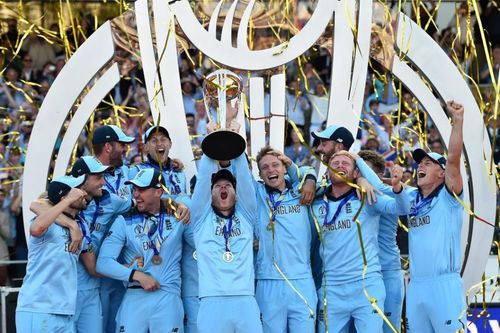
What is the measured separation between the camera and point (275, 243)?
34.3 feet

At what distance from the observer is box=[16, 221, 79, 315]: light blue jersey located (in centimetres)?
989

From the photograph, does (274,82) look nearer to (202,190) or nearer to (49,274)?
(202,190)

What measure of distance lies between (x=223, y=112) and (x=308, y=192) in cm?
92

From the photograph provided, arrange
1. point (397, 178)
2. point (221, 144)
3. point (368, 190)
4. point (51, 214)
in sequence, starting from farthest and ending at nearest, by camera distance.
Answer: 1. point (368, 190)
2. point (397, 178)
3. point (221, 144)
4. point (51, 214)

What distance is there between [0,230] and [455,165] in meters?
5.05

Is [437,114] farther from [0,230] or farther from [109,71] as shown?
[0,230]

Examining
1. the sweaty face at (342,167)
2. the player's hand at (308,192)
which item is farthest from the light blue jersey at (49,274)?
the sweaty face at (342,167)

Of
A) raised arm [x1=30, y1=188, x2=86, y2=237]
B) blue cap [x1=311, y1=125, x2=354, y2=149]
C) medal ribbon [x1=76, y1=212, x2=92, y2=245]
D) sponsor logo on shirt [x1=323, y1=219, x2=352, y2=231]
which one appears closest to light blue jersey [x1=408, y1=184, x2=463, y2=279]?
sponsor logo on shirt [x1=323, y1=219, x2=352, y2=231]

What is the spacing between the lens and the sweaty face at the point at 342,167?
10320 millimetres

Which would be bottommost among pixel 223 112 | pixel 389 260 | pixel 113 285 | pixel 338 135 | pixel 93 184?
pixel 113 285

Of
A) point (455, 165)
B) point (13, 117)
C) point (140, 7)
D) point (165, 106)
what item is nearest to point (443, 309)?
point (455, 165)

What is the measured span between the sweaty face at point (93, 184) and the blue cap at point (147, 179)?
22 cm

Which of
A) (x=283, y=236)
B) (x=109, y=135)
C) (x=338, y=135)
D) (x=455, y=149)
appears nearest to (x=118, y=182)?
(x=109, y=135)

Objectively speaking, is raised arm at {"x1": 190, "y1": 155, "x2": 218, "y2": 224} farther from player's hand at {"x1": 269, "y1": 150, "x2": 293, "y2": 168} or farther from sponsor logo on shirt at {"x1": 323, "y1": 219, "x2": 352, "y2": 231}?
sponsor logo on shirt at {"x1": 323, "y1": 219, "x2": 352, "y2": 231}
